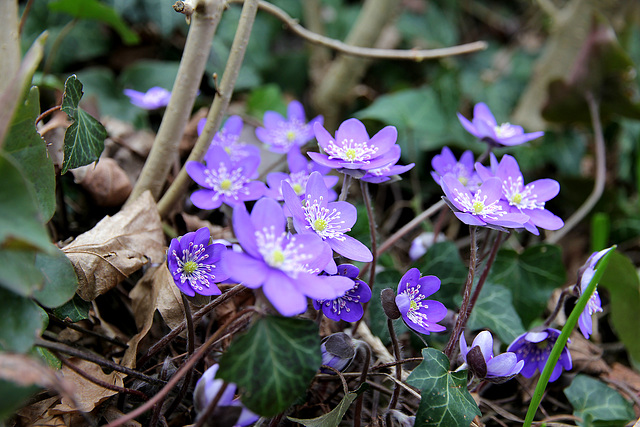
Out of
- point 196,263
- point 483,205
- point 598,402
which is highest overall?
point 483,205

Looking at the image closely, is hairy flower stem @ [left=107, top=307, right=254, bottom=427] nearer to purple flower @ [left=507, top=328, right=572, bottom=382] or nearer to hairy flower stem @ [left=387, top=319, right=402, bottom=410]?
hairy flower stem @ [left=387, top=319, right=402, bottom=410]

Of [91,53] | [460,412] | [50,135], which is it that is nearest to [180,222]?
[50,135]

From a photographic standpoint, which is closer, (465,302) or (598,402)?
(465,302)

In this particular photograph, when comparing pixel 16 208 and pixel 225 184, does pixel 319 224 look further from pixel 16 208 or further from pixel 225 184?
pixel 16 208

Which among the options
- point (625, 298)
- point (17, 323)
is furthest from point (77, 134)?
point (625, 298)

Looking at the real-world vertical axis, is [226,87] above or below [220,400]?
above

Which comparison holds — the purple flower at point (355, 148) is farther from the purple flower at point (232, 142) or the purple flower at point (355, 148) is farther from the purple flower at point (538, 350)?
the purple flower at point (538, 350)

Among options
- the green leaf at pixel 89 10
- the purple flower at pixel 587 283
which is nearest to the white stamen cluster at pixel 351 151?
the purple flower at pixel 587 283

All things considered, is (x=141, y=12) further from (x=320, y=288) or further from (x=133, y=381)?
(x=320, y=288)
